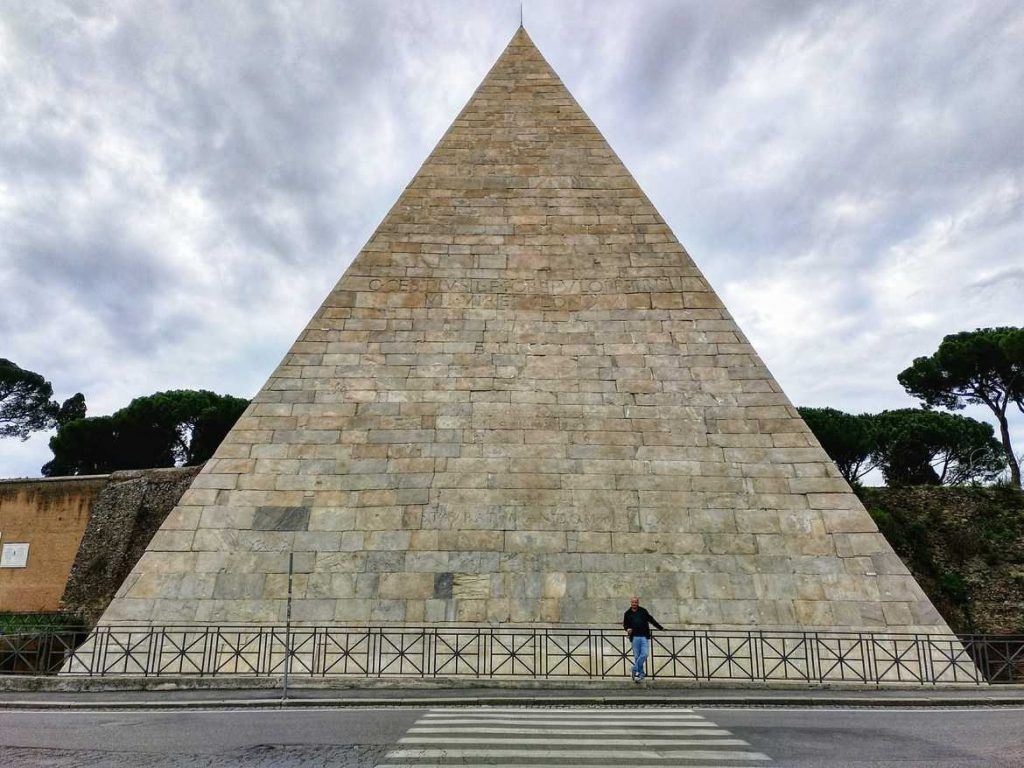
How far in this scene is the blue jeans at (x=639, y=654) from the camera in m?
8.74

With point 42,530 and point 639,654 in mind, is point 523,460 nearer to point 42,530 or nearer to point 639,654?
point 639,654

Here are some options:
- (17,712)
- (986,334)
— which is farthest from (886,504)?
(17,712)

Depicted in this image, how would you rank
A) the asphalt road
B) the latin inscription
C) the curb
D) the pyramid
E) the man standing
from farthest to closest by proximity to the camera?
the latin inscription < the pyramid < the man standing < the curb < the asphalt road

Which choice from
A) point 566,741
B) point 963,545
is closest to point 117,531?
point 566,741

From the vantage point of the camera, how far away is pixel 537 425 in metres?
11.3

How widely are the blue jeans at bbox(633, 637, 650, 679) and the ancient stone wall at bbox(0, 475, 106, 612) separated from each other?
49.8 feet

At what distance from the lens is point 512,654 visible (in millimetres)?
8969

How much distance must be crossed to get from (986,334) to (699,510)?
21009 mm

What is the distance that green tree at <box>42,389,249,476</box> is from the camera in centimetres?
2898

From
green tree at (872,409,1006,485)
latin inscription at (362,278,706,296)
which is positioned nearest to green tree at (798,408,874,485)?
green tree at (872,409,1006,485)

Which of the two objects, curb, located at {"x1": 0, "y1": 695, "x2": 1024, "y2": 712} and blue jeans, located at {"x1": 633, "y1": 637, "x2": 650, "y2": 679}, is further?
blue jeans, located at {"x1": 633, "y1": 637, "x2": 650, "y2": 679}

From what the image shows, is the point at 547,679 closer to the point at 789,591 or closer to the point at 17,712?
the point at 789,591

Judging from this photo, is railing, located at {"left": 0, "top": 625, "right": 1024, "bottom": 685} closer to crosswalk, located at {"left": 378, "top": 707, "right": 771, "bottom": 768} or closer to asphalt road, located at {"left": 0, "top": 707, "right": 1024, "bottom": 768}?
asphalt road, located at {"left": 0, "top": 707, "right": 1024, "bottom": 768}

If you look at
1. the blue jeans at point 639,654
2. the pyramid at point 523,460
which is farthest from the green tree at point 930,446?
the blue jeans at point 639,654
